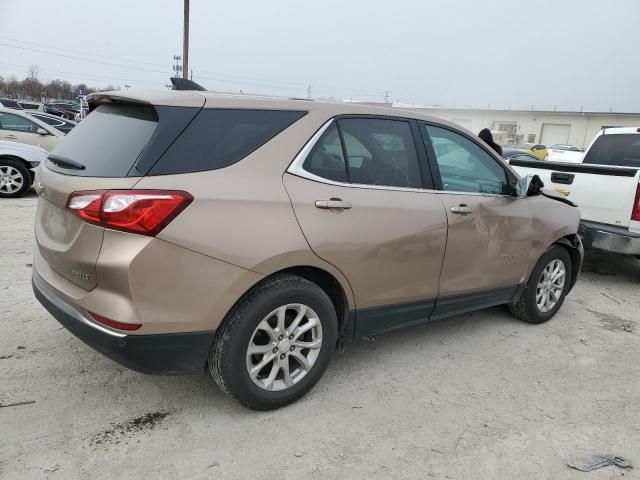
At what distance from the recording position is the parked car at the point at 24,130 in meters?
9.90

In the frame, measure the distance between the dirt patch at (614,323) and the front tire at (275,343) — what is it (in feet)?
10.1

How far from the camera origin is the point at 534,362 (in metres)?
3.77

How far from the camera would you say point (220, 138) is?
2.58m

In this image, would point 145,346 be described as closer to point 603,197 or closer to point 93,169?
point 93,169

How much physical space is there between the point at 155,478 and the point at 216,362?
0.59 meters

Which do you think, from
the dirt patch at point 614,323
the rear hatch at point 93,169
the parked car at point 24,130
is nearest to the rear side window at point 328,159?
the rear hatch at point 93,169

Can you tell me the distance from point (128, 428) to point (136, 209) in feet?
3.93

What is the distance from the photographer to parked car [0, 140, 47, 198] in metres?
8.70

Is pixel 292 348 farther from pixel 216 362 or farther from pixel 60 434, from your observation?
pixel 60 434

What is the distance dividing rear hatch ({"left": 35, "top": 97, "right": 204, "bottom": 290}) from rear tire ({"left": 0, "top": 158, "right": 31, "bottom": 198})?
7026 mm

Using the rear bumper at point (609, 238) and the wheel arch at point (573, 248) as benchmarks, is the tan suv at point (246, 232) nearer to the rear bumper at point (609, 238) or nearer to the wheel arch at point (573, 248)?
the wheel arch at point (573, 248)

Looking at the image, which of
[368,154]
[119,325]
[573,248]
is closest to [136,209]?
[119,325]

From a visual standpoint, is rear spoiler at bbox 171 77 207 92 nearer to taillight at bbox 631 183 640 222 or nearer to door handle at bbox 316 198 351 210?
door handle at bbox 316 198 351 210

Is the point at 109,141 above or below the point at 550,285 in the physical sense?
above
